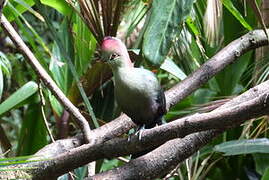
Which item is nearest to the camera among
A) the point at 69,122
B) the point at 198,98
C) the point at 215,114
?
the point at 215,114

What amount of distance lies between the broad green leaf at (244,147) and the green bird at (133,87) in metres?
0.52

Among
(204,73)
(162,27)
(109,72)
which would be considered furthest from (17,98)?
(162,27)

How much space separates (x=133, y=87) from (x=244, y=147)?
2.35 feet

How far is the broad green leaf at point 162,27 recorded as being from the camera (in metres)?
0.77

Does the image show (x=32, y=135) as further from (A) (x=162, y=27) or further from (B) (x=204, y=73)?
(A) (x=162, y=27)

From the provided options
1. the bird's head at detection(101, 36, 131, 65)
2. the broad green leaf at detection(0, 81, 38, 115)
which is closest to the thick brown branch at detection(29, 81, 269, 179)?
the bird's head at detection(101, 36, 131, 65)

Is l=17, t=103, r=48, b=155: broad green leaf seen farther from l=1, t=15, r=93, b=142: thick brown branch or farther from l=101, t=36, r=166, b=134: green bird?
l=1, t=15, r=93, b=142: thick brown branch

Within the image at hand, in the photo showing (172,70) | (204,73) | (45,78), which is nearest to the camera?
(45,78)

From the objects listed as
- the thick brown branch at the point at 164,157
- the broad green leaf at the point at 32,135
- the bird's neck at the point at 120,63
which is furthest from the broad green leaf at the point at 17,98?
the thick brown branch at the point at 164,157

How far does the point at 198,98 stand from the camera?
83.0 inches

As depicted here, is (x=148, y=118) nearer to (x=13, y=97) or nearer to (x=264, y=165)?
(x=13, y=97)

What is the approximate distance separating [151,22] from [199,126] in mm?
189

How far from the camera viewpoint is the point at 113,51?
1093 mm

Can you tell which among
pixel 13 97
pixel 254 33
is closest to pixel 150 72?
pixel 254 33
